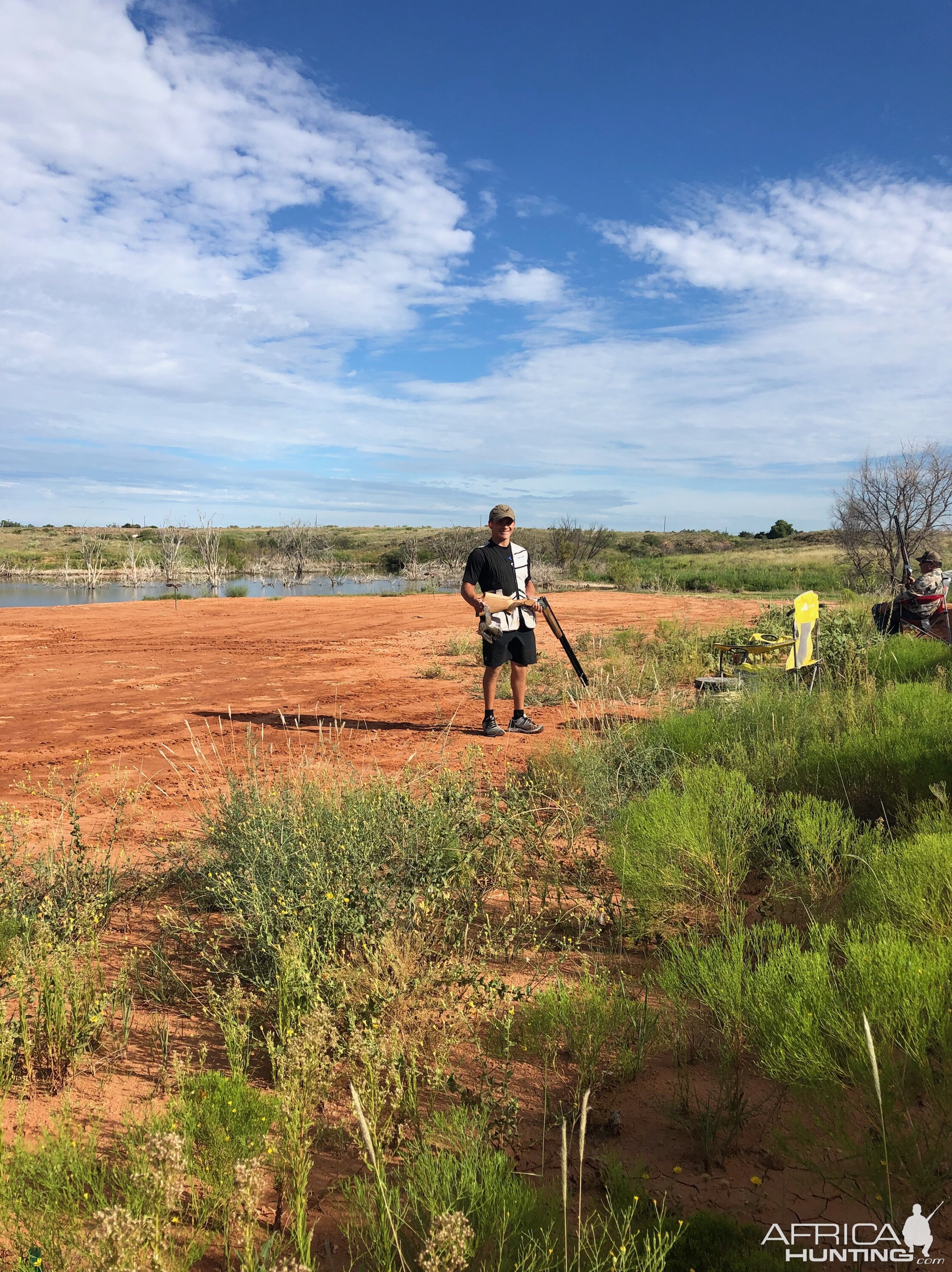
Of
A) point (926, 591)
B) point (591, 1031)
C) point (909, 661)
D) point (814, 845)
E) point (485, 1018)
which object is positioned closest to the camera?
point (591, 1031)

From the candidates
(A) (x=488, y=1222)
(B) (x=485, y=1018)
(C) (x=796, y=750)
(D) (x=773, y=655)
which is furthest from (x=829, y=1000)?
(D) (x=773, y=655)

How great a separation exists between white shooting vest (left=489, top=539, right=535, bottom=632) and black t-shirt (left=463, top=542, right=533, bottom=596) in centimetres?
4

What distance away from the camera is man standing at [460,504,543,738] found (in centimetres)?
751

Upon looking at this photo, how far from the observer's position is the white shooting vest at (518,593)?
297 inches

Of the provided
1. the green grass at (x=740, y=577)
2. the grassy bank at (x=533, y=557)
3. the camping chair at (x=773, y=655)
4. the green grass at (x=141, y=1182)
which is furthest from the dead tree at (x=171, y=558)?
the green grass at (x=141, y=1182)

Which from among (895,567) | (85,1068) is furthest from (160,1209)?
(895,567)

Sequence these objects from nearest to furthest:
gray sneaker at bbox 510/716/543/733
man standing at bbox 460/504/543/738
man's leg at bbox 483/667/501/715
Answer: man standing at bbox 460/504/543/738, man's leg at bbox 483/667/501/715, gray sneaker at bbox 510/716/543/733

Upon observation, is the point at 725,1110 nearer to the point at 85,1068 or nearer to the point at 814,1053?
the point at 814,1053

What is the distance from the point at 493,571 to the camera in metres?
7.61

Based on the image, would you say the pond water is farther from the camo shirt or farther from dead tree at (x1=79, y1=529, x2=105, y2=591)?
the camo shirt

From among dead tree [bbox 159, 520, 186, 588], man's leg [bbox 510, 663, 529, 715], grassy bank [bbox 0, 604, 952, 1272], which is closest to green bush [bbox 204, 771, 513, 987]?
grassy bank [bbox 0, 604, 952, 1272]

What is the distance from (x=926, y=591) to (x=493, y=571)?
6.13 metres

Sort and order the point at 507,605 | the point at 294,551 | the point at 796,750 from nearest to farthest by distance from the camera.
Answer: the point at 796,750 → the point at 507,605 → the point at 294,551

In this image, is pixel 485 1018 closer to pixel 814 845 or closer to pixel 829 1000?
pixel 829 1000
